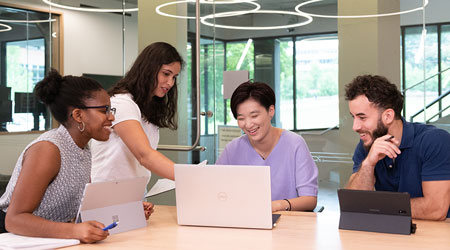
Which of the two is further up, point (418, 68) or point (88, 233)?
point (418, 68)

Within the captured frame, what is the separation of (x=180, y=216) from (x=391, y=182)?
3.43ft

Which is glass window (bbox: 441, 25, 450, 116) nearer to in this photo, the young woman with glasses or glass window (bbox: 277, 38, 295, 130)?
glass window (bbox: 277, 38, 295, 130)

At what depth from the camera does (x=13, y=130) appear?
4.90 meters

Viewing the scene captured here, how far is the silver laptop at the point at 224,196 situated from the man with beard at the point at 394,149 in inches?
25.8

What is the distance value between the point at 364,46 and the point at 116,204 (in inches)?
97.7

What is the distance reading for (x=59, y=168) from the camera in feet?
6.26

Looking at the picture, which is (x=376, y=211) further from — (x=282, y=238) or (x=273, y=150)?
(x=273, y=150)

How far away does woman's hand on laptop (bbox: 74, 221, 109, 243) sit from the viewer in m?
1.82

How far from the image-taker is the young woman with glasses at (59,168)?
1811mm

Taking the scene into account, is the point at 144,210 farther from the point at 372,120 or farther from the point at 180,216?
the point at 372,120

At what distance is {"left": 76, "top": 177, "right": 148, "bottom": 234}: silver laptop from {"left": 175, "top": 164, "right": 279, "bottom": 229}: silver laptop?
173 millimetres

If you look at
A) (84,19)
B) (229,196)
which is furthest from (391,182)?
(84,19)

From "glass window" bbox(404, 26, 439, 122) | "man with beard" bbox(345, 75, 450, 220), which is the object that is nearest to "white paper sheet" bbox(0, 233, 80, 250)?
"man with beard" bbox(345, 75, 450, 220)

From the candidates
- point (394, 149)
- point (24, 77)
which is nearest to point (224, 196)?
point (394, 149)
